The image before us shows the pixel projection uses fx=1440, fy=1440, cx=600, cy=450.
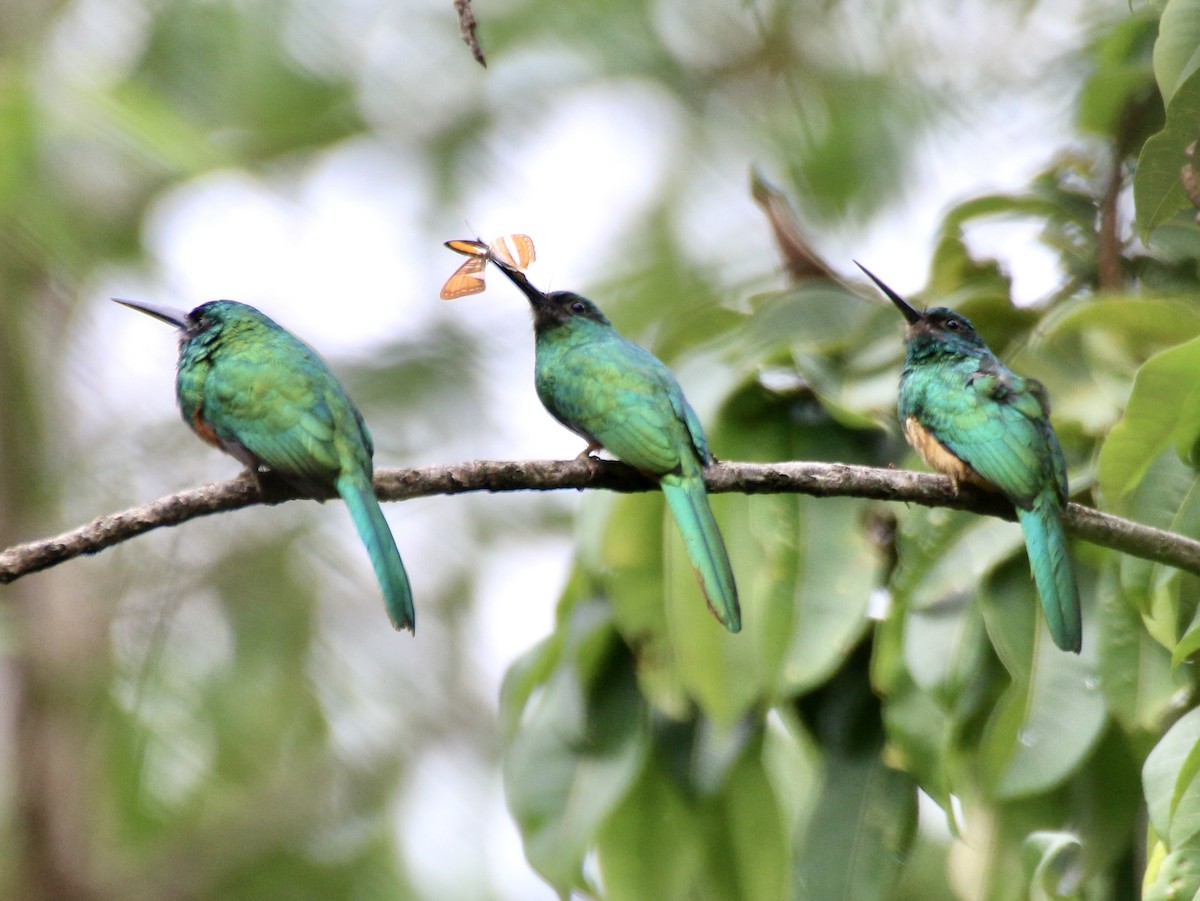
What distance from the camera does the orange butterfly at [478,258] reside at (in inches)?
120

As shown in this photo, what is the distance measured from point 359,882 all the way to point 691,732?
116 inches

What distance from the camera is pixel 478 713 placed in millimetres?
6133

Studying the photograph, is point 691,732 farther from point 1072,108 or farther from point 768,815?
point 1072,108

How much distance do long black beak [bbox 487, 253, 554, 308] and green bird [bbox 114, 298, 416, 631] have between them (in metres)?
0.46

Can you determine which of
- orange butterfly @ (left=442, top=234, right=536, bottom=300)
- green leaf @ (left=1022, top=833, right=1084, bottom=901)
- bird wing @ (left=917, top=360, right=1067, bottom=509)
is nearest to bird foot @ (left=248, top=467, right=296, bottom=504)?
orange butterfly @ (left=442, top=234, right=536, bottom=300)

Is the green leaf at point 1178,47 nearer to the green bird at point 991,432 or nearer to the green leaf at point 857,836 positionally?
the green bird at point 991,432

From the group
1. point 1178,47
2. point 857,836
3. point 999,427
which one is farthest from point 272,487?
point 1178,47

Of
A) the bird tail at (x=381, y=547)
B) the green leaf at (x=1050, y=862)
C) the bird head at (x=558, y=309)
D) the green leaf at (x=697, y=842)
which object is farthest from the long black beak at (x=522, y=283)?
the green leaf at (x=1050, y=862)

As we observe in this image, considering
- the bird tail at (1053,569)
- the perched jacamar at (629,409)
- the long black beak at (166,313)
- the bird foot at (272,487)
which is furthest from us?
the long black beak at (166,313)

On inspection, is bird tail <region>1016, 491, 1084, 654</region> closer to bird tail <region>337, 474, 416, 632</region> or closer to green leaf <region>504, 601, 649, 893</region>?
green leaf <region>504, 601, 649, 893</region>

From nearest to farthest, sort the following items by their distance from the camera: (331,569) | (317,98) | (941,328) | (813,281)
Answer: (941,328) → (813,281) → (331,569) → (317,98)

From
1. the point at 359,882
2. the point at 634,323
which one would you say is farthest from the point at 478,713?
the point at 634,323

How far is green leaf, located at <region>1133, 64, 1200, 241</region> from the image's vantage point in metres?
2.56

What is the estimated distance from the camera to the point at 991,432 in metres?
2.97
